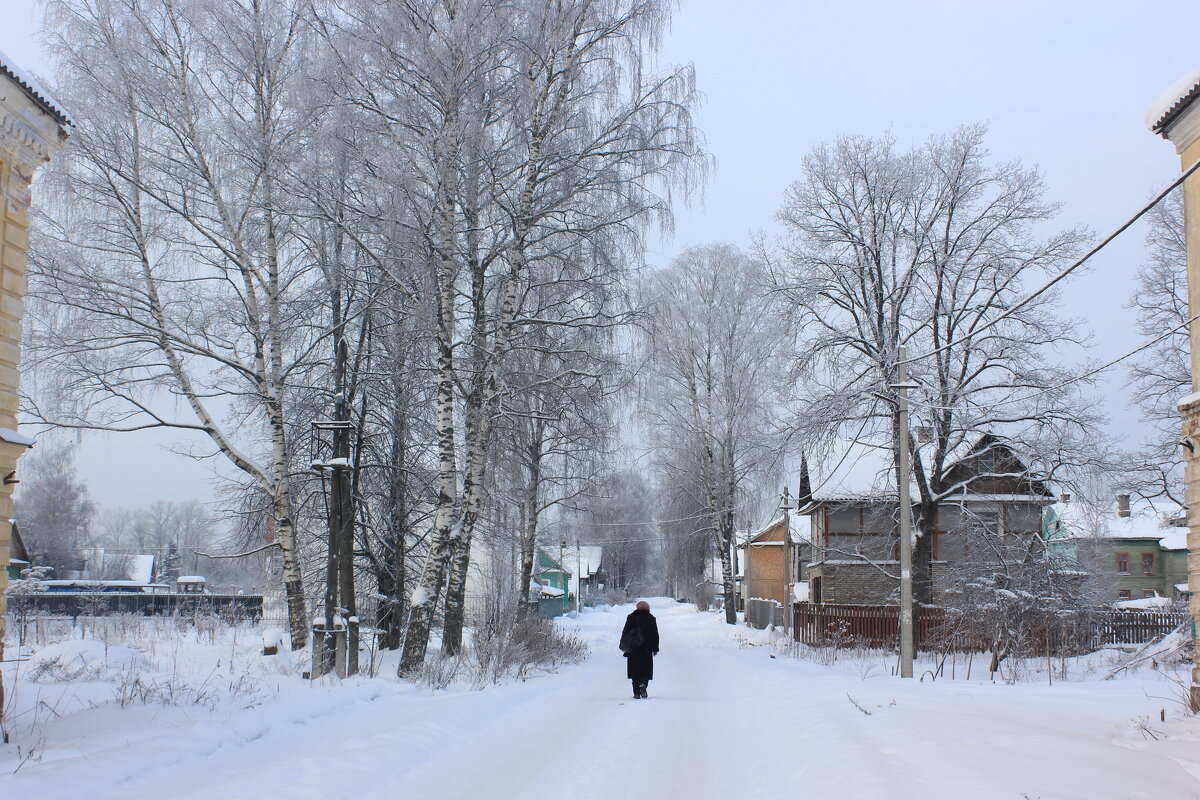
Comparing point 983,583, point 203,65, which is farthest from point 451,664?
point 983,583

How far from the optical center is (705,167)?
15484 millimetres

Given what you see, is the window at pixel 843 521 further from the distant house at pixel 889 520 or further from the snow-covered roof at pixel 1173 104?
the snow-covered roof at pixel 1173 104

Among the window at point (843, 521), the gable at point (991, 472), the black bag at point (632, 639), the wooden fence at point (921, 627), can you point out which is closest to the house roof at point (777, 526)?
the window at point (843, 521)

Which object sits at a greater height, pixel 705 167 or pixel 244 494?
pixel 705 167

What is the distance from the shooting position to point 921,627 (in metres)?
24.7

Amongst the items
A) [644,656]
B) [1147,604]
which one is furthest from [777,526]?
[644,656]

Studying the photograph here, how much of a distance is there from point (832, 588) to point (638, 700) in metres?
20.7

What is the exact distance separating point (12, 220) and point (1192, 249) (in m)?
12.2

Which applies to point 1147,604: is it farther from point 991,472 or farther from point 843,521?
point 991,472

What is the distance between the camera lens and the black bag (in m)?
13.4

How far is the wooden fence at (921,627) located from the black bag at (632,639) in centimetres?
1159

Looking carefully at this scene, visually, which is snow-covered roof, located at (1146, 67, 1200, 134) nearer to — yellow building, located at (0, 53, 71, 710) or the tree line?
the tree line

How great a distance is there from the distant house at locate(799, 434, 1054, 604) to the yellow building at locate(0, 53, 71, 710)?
65.6 ft

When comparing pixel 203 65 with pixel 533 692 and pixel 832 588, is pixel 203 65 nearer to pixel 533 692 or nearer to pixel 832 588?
pixel 533 692
